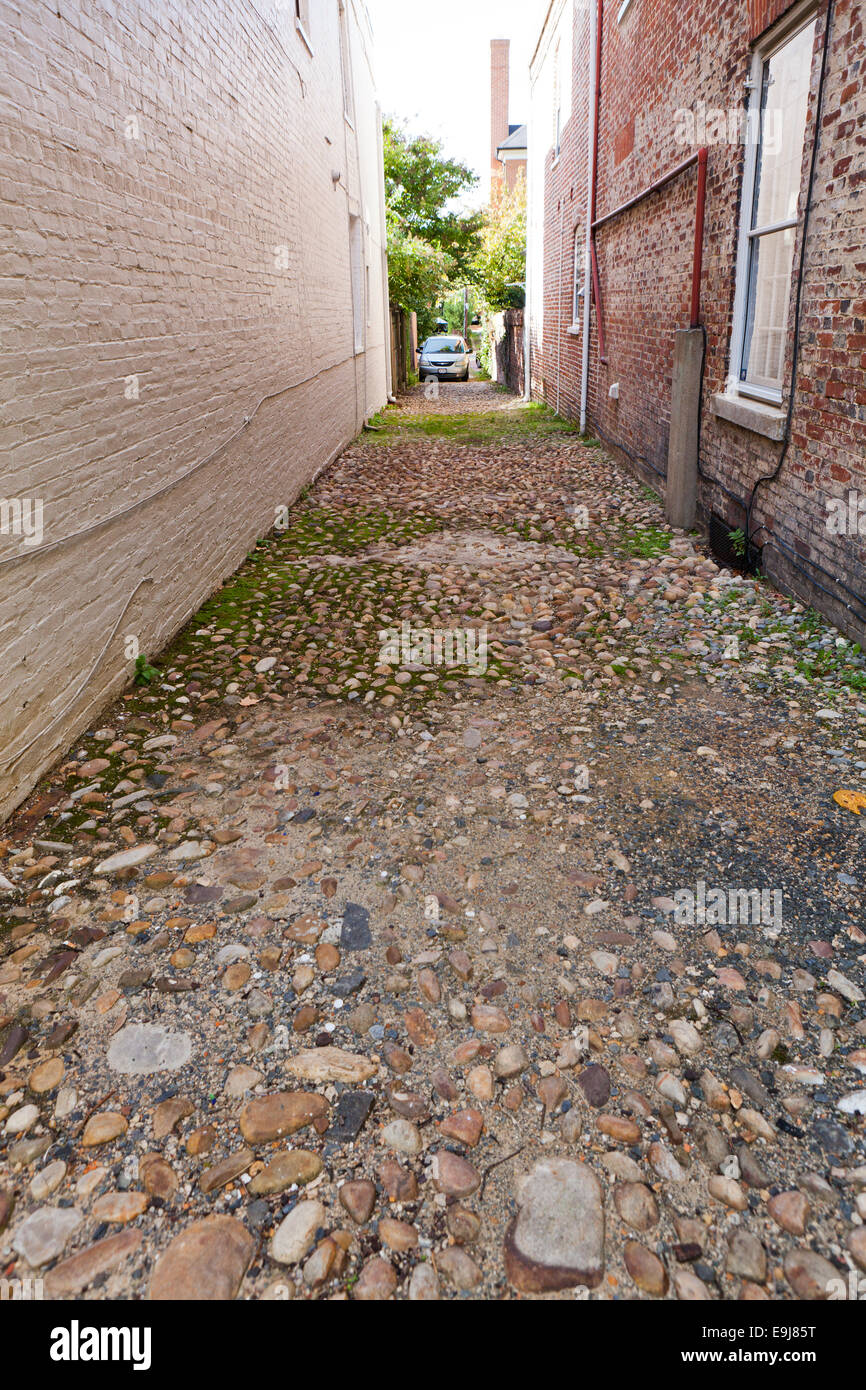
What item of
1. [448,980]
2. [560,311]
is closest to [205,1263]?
[448,980]

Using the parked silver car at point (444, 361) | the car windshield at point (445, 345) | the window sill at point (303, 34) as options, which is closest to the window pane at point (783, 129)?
the window sill at point (303, 34)

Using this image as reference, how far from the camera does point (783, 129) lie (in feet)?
17.3

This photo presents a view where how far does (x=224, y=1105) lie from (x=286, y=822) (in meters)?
1.26

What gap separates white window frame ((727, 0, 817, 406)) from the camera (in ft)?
17.0

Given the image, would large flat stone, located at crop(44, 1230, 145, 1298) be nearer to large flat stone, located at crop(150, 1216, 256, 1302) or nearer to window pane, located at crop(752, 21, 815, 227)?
large flat stone, located at crop(150, 1216, 256, 1302)

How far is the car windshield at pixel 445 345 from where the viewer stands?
28594mm

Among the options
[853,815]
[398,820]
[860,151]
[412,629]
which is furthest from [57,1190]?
[860,151]

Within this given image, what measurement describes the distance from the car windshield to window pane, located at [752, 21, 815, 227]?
24319mm

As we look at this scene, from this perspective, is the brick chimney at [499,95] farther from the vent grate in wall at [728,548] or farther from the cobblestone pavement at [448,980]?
the cobblestone pavement at [448,980]

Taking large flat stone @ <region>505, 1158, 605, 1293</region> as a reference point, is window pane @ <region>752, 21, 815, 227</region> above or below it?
above

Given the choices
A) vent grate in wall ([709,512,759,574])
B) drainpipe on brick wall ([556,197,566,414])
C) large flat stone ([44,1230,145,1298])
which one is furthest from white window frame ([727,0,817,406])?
drainpipe on brick wall ([556,197,566,414])

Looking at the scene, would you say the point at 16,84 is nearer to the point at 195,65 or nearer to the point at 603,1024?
the point at 195,65

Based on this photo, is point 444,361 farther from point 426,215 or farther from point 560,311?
point 560,311

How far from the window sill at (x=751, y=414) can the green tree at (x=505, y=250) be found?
69.2ft
